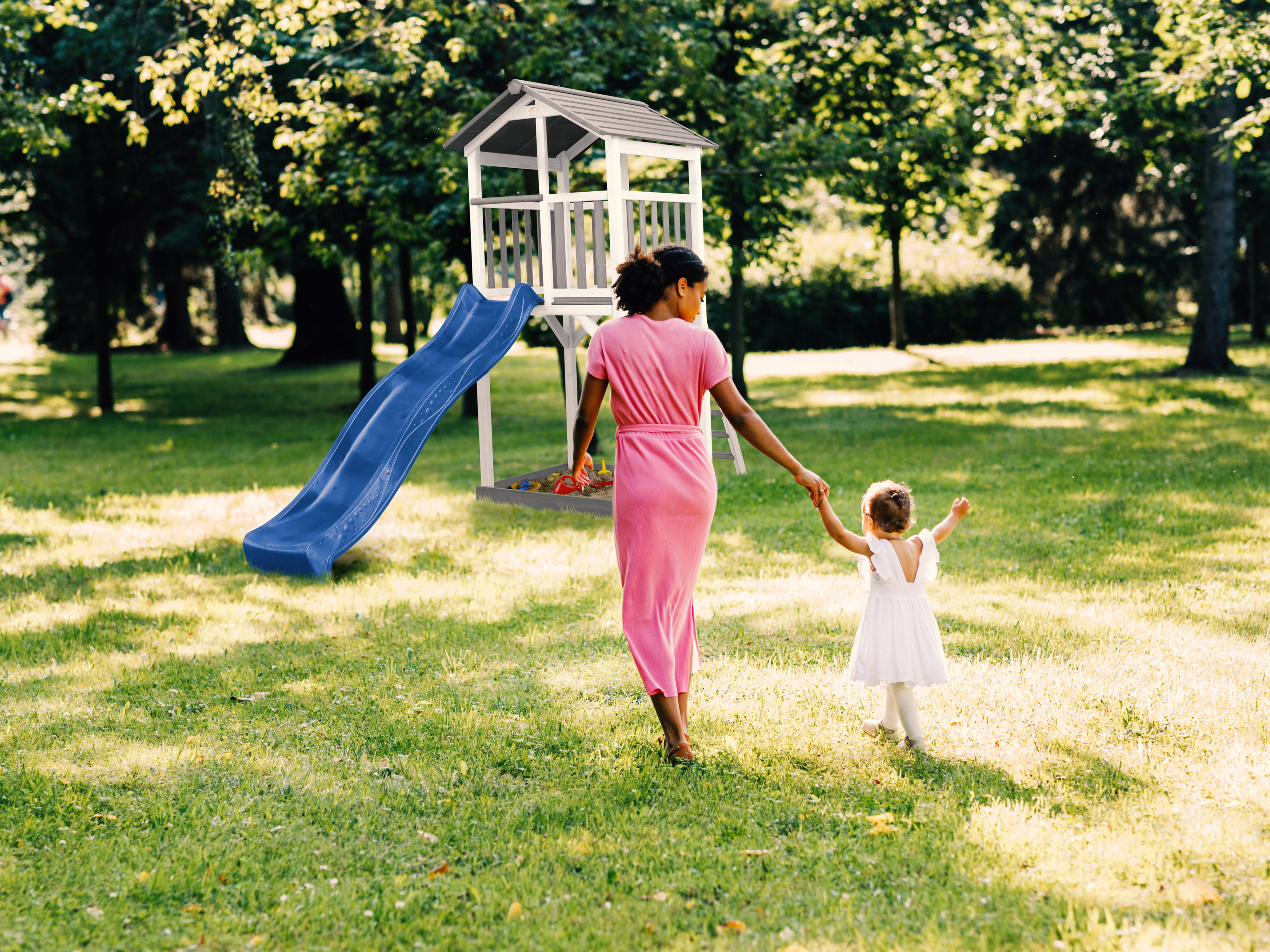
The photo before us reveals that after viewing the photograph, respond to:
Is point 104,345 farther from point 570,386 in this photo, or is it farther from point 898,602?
point 898,602

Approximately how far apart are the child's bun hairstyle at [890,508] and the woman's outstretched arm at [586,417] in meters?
1.19

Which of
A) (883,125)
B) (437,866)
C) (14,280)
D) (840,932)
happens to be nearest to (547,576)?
(437,866)

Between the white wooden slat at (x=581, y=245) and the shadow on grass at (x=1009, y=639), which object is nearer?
the shadow on grass at (x=1009, y=639)

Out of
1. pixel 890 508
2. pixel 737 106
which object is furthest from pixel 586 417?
pixel 737 106

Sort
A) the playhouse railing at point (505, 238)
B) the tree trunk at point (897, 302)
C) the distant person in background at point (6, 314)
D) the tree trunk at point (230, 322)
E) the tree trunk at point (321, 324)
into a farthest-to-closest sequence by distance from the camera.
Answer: the distant person in background at point (6, 314), the tree trunk at point (230, 322), the tree trunk at point (321, 324), the tree trunk at point (897, 302), the playhouse railing at point (505, 238)

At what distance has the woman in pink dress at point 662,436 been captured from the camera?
4.57 metres

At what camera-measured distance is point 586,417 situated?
4871mm

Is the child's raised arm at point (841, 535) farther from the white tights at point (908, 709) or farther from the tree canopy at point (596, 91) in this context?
the tree canopy at point (596, 91)

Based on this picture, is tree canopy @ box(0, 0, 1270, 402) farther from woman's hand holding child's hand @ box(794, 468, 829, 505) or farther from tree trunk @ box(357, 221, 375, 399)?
woman's hand holding child's hand @ box(794, 468, 829, 505)

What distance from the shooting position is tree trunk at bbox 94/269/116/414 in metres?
20.2

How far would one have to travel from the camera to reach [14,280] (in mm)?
54750

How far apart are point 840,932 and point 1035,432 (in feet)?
39.1

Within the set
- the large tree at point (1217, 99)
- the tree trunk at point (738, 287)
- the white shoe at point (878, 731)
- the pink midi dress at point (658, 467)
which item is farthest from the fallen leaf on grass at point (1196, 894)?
the tree trunk at point (738, 287)

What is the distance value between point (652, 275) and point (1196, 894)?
9.51 ft
